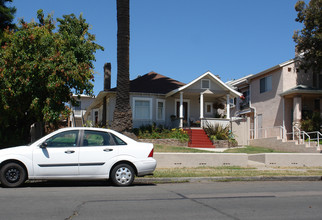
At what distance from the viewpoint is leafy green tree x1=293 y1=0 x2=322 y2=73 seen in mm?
24672

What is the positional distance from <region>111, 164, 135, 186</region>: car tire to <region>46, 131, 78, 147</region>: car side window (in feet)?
4.24

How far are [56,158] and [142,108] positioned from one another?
16771 millimetres

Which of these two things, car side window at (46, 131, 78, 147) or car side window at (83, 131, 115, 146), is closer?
car side window at (46, 131, 78, 147)

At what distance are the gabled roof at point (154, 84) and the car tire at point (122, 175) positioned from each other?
54.8 feet

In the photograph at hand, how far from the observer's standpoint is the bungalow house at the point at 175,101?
2609 cm

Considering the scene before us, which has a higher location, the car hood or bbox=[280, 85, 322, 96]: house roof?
bbox=[280, 85, 322, 96]: house roof

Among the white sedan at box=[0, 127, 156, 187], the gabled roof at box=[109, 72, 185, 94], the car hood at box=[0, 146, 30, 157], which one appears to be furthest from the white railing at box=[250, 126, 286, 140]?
the car hood at box=[0, 146, 30, 157]

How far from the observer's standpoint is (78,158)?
32.3ft

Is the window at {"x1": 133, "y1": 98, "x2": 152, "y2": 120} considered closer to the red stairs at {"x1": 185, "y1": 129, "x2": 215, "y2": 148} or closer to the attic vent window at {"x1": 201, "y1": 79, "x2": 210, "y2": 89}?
the red stairs at {"x1": 185, "y1": 129, "x2": 215, "y2": 148}

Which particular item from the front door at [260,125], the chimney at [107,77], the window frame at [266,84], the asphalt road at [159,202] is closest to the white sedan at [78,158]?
the asphalt road at [159,202]

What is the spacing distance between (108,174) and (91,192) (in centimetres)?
103

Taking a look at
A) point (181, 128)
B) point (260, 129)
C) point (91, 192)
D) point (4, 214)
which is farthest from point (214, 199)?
point (260, 129)

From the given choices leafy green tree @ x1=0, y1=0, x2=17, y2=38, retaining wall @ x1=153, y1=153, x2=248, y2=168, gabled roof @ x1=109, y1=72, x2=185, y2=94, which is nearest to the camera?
retaining wall @ x1=153, y1=153, x2=248, y2=168

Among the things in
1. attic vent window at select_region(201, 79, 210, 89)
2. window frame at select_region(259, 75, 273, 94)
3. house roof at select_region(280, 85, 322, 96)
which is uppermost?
window frame at select_region(259, 75, 273, 94)
